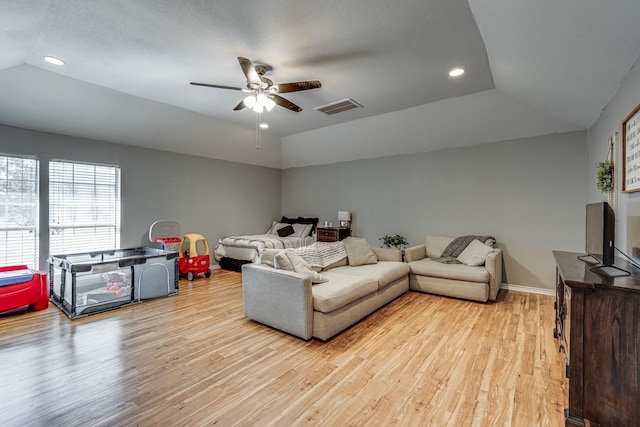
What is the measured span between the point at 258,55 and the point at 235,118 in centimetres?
234

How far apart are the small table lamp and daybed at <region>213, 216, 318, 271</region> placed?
81 cm

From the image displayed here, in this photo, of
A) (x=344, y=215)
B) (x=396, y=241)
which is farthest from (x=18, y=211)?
(x=396, y=241)

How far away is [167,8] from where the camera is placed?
2.26 m

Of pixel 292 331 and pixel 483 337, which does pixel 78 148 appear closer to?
pixel 292 331

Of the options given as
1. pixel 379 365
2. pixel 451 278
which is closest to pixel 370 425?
pixel 379 365

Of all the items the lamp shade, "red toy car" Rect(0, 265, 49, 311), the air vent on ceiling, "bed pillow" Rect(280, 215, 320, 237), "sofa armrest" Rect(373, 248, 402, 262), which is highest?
the air vent on ceiling

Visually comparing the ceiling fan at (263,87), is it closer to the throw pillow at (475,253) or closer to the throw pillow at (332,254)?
the throw pillow at (332,254)

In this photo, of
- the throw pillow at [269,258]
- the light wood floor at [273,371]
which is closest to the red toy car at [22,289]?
the light wood floor at [273,371]

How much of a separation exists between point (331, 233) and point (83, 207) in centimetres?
460

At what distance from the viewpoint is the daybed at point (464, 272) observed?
159 inches

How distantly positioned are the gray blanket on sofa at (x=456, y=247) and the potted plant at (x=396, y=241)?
824mm

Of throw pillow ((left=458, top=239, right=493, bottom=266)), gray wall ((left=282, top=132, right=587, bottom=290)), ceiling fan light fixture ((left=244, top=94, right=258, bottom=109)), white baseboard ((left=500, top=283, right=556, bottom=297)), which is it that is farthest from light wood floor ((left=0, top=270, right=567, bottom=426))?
ceiling fan light fixture ((left=244, top=94, right=258, bottom=109))

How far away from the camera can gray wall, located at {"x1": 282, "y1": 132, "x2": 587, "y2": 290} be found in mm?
4293

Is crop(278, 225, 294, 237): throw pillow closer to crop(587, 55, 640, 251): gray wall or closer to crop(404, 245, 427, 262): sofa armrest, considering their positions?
crop(404, 245, 427, 262): sofa armrest
